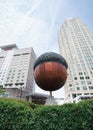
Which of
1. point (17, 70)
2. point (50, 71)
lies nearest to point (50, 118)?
point (50, 71)

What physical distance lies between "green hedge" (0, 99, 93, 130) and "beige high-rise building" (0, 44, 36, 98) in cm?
6501

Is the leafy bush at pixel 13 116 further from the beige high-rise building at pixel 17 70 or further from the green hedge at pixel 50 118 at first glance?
the beige high-rise building at pixel 17 70

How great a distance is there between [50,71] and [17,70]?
7674 centimetres

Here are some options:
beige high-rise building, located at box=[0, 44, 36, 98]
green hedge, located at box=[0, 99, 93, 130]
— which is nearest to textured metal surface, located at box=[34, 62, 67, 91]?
Result: green hedge, located at box=[0, 99, 93, 130]

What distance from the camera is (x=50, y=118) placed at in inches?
228

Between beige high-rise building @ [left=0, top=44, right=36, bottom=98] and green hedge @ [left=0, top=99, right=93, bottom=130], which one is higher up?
green hedge @ [left=0, top=99, right=93, bottom=130]

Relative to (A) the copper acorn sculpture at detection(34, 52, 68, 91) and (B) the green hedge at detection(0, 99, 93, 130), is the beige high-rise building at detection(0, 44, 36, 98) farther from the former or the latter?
(B) the green hedge at detection(0, 99, 93, 130)

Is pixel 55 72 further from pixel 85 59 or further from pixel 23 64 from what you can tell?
pixel 23 64

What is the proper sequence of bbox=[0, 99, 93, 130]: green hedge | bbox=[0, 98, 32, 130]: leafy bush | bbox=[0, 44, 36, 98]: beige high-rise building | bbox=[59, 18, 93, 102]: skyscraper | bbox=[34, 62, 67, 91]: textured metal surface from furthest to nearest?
bbox=[0, 44, 36, 98]: beige high-rise building, bbox=[59, 18, 93, 102]: skyscraper, bbox=[34, 62, 67, 91]: textured metal surface, bbox=[0, 98, 32, 130]: leafy bush, bbox=[0, 99, 93, 130]: green hedge

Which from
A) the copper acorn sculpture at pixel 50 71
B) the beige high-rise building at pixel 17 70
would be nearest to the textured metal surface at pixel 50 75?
the copper acorn sculpture at pixel 50 71

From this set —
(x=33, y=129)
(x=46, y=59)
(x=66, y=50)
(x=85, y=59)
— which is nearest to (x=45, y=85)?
(x=46, y=59)

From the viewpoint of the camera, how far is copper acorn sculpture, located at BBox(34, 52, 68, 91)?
870 cm

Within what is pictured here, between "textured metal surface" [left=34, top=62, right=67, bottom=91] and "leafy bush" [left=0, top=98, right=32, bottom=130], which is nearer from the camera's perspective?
"leafy bush" [left=0, top=98, right=32, bottom=130]

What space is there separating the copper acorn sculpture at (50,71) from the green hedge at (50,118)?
2.91 metres
